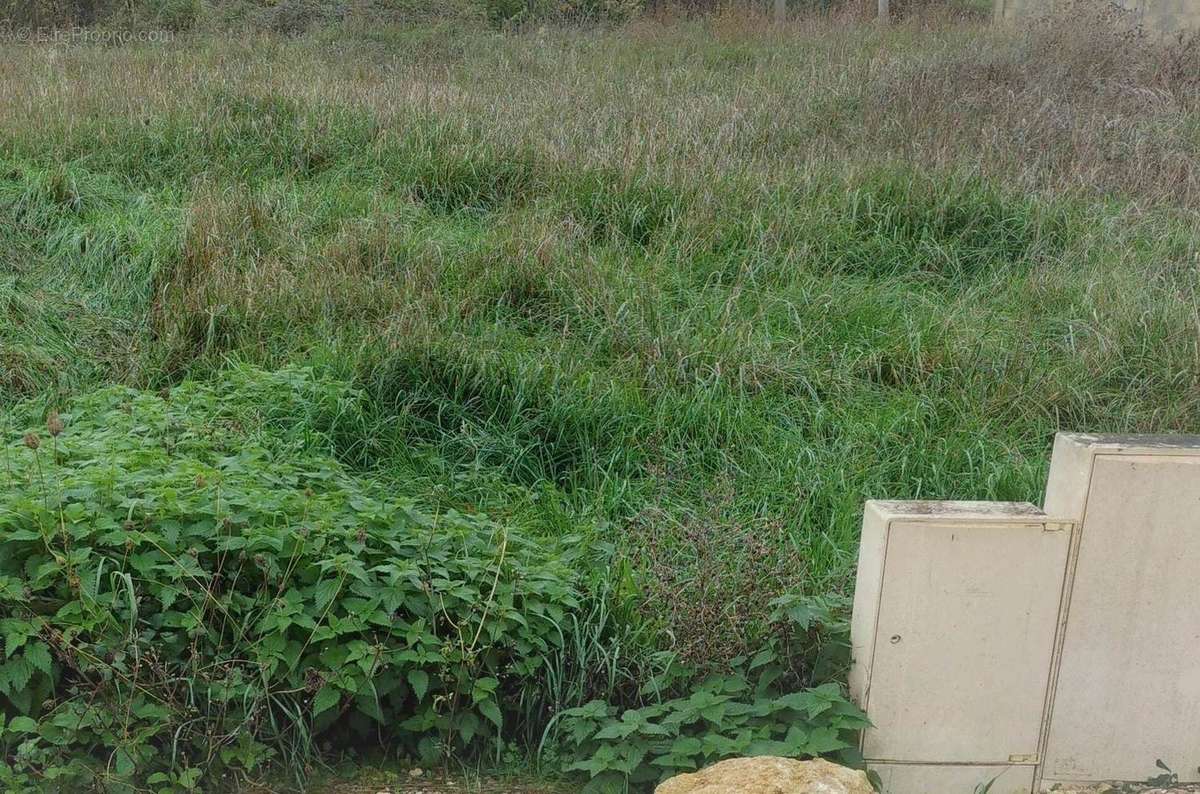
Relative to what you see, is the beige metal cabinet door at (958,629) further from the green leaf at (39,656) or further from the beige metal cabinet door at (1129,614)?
the green leaf at (39,656)

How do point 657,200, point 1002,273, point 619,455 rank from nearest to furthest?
1. point 619,455
2. point 1002,273
3. point 657,200

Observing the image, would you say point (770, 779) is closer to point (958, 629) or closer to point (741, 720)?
point (741, 720)

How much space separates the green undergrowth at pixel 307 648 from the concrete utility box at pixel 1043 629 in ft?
0.83

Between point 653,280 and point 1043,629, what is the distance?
11.1 ft

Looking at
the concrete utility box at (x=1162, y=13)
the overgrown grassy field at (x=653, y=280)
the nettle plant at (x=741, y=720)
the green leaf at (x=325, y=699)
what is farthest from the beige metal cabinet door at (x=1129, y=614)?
the concrete utility box at (x=1162, y=13)

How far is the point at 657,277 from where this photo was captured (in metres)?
6.25

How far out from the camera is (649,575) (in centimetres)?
376

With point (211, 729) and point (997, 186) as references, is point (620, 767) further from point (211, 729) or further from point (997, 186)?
point (997, 186)

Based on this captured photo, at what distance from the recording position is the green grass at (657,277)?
4664 mm

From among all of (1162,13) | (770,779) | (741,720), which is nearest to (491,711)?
(741,720)

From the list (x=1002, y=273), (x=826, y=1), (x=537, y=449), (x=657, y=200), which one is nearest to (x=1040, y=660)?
(x=537, y=449)

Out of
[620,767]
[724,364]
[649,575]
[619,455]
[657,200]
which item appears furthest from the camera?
[657,200]

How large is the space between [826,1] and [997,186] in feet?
38.3

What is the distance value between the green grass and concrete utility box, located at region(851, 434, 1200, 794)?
55 centimetres
